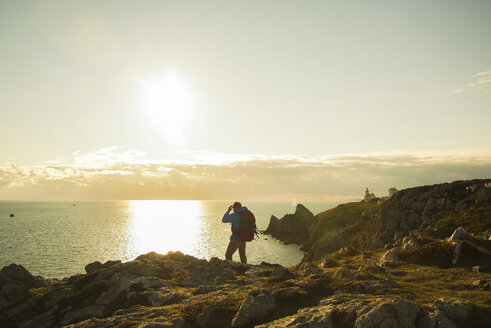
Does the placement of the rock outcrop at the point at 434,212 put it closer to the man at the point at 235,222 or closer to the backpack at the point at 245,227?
the backpack at the point at 245,227

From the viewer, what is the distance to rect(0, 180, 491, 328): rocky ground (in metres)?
8.09

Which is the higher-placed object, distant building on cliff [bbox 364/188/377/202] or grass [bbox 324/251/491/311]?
grass [bbox 324/251/491/311]

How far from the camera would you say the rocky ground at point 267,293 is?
8094 mm

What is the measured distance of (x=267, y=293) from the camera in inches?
413

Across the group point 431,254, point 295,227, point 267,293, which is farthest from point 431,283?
point 295,227

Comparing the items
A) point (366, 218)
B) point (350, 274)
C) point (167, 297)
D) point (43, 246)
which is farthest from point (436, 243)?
point (43, 246)

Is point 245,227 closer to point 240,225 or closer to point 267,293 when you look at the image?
point 240,225

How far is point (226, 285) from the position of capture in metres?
13.8

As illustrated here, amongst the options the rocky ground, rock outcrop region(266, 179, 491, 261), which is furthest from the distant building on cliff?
the rocky ground

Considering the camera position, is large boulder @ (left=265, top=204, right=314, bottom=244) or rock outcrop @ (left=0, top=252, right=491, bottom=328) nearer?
rock outcrop @ (left=0, top=252, right=491, bottom=328)

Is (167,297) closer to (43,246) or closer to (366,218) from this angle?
(366,218)

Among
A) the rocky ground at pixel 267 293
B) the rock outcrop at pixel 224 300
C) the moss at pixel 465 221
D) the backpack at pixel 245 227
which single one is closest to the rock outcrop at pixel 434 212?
the moss at pixel 465 221

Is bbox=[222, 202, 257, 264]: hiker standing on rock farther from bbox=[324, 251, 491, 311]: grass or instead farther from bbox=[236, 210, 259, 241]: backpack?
bbox=[324, 251, 491, 311]: grass

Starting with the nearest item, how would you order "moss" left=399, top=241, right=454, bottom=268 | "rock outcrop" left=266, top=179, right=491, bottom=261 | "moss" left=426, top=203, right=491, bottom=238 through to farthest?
"moss" left=399, top=241, right=454, bottom=268 → "moss" left=426, top=203, right=491, bottom=238 → "rock outcrop" left=266, top=179, right=491, bottom=261
